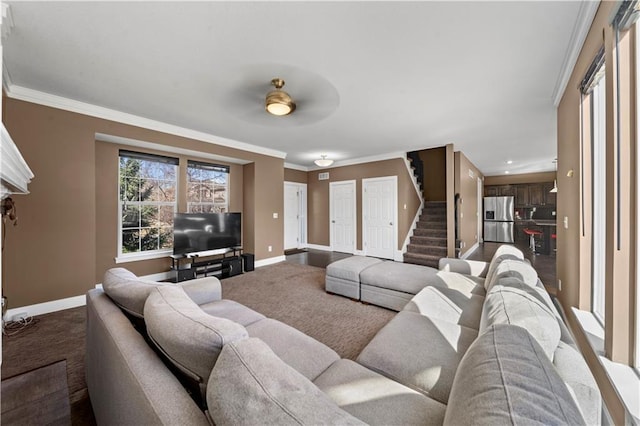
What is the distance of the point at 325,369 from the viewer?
1.26 meters

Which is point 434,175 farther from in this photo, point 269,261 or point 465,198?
point 269,261

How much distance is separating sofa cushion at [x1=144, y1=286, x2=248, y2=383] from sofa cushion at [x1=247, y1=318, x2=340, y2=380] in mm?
548

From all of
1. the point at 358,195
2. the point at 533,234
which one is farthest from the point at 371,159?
the point at 533,234

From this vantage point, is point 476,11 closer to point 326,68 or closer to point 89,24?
point 326,68

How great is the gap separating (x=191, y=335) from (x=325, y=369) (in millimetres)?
752

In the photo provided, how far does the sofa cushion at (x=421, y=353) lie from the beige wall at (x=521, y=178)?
9.13 meters

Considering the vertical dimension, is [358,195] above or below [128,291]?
above

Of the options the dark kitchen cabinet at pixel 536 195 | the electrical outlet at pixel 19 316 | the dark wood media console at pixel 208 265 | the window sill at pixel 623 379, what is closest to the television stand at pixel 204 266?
the dark wood media console at pixel 208 265

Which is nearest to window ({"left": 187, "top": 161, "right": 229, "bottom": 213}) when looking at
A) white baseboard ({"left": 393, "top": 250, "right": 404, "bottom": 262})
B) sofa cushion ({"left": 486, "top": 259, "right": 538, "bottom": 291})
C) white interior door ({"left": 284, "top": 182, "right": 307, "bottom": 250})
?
white interior door ({"left": 284, "top": 182, "right": 307, "bottom": 250})

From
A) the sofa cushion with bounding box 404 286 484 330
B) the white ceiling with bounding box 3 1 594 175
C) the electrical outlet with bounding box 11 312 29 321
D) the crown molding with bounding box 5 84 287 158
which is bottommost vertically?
the electrical outlet with bounding box 11 312 29 321

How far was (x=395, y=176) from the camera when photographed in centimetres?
578

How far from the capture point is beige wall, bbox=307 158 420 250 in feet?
18.8

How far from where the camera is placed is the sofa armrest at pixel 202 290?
6.68 feet

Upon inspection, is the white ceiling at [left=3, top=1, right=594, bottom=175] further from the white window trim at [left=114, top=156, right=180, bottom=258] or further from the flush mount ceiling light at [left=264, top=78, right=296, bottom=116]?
the white window trim at [left=114, top=156, right=180, bottom=258]
